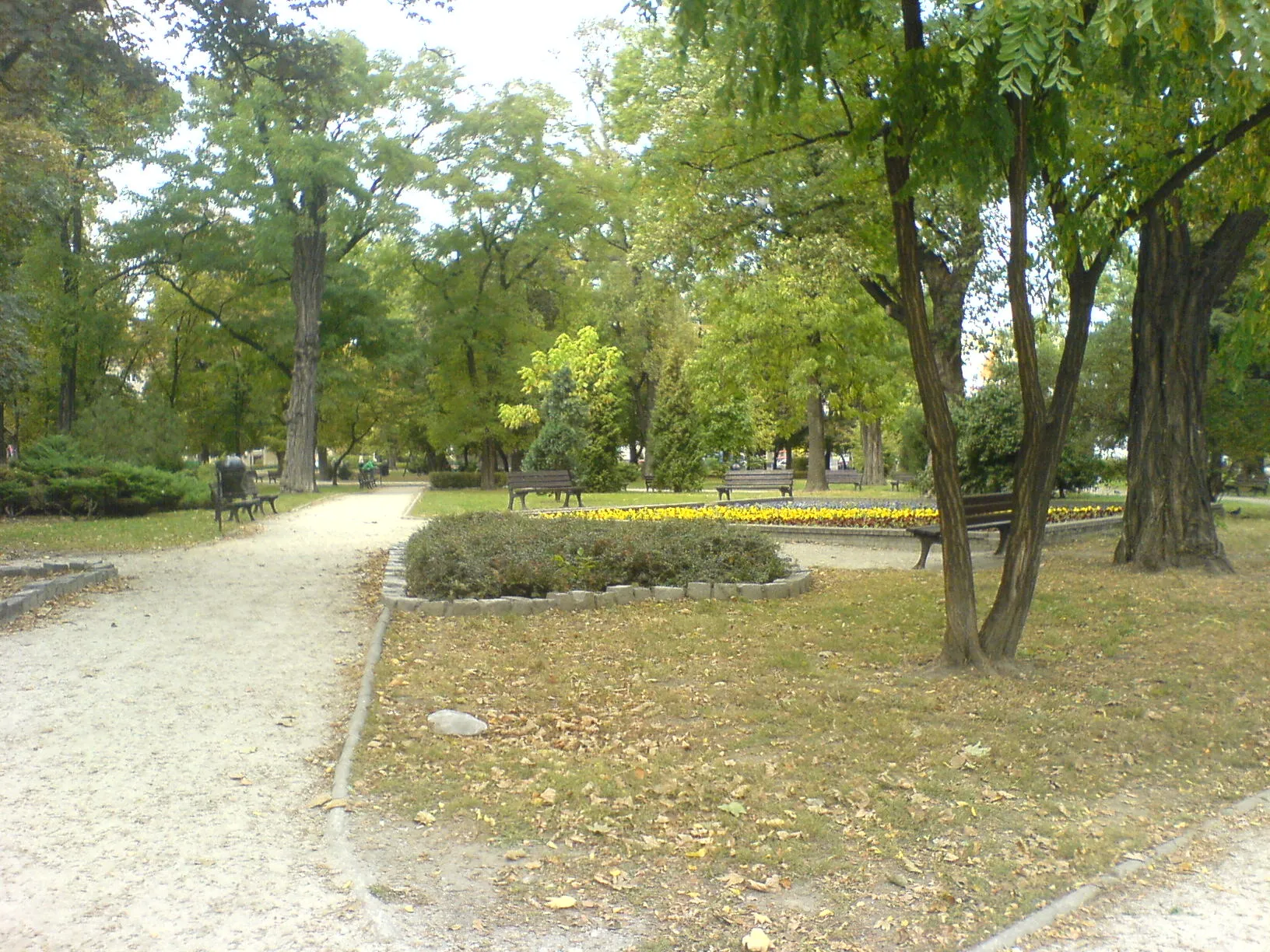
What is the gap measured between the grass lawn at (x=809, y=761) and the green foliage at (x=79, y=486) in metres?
16.7

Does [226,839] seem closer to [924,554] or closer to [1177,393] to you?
[924,554]

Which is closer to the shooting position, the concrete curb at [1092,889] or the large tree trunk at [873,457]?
the concrete curb at [1092,889]

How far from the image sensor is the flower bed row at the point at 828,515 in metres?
16.6

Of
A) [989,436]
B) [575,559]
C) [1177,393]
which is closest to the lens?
[575,559]

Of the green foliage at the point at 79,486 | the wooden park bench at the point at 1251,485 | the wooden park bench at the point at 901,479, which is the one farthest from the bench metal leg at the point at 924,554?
the wooden park bench at the point at 1251,485

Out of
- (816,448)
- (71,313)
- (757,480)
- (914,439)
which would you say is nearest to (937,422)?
(757,480)

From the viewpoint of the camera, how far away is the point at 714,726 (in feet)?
19.7

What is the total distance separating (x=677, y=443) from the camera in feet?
115

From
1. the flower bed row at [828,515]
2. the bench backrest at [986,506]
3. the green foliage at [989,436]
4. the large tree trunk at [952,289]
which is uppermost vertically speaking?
the large tree trunk at [952,289]

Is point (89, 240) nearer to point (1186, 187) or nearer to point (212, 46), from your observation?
point (212, 46)

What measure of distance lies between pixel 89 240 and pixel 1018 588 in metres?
41.7

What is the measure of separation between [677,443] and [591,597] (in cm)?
2556

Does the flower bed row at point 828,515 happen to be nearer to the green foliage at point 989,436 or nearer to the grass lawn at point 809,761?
the green foliage at point 989,436

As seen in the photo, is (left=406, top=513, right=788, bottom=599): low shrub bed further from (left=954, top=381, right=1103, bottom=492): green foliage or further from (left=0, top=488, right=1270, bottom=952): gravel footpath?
(left=954, top=381, right=1103, bottom=492): green foliage
